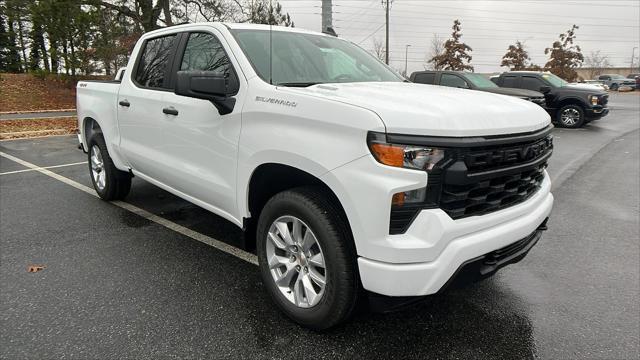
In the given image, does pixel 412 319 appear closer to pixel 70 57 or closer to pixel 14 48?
pixel 70 57

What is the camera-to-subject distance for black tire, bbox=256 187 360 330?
2.37 metres

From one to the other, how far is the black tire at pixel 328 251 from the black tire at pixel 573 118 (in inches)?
549

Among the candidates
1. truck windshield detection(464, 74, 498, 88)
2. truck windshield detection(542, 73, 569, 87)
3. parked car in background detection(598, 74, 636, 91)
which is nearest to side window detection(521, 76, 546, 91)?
truck windshield detection(542, 73, 569, 87)

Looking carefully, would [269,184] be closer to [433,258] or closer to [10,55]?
[433,258]

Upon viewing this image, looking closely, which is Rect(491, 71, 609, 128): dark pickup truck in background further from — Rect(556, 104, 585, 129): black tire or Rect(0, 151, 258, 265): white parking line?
Rect(0, 151, 258, 265): white parking line

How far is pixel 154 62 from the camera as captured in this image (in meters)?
4.24

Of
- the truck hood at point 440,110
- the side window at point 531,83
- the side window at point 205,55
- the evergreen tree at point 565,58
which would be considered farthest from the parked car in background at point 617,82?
the side window at point 205,55

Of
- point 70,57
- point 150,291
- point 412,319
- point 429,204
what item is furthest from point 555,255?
point 70,57

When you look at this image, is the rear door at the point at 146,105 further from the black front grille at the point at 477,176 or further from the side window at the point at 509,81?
the side window at the point at 509,81

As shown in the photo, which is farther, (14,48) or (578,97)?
(14,48)

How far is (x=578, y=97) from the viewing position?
13.7 m

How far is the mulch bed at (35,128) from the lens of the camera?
11.9 m

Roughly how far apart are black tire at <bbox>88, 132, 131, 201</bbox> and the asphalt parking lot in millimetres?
184

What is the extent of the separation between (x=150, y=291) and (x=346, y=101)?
204cm
